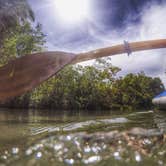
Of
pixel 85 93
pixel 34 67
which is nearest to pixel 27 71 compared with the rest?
pixel 34 67

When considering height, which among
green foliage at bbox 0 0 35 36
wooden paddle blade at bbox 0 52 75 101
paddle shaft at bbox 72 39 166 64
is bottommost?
wooden paddle blade at bbox 0 52 75 101

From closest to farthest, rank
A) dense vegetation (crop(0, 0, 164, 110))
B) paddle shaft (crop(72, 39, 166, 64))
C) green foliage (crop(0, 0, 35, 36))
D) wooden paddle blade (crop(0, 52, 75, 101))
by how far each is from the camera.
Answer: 1. paddle shaft (crop(72, 39, 166, 64))
2. wooden paddle blade (crop(0, 52, 75, 101))
3. green foliage (crop(0, 0, 35, 36))
4. dense vegetation (crop(0, 0, 164, 110))

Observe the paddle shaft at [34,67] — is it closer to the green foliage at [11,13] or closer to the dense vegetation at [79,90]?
the green foliage at [11,13]

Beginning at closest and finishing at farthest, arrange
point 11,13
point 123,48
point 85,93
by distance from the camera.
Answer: point 123,48 → point 11,13 → point 85,93

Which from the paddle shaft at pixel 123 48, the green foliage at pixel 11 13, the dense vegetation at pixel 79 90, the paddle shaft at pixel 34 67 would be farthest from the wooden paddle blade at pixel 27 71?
the dense vegetation at pixel 79 90

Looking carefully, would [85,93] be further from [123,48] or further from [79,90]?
[123,48]

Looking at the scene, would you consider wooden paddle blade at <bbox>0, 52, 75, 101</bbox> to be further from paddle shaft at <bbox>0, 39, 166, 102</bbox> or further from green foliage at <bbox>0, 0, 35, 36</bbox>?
green foliage at <bbox>0, 0, 35, 36</bbox>

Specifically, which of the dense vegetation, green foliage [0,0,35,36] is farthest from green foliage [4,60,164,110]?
green foliage [0,0,35,36]

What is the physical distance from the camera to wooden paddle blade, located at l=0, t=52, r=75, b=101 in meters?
2.74

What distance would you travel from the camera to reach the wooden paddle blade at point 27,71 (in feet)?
9.00

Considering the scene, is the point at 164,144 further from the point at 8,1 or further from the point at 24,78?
the point at 8,1

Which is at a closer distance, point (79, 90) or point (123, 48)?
point (123, 48)

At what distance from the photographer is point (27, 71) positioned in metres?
2.85

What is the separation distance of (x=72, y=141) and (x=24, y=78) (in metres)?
1.39
